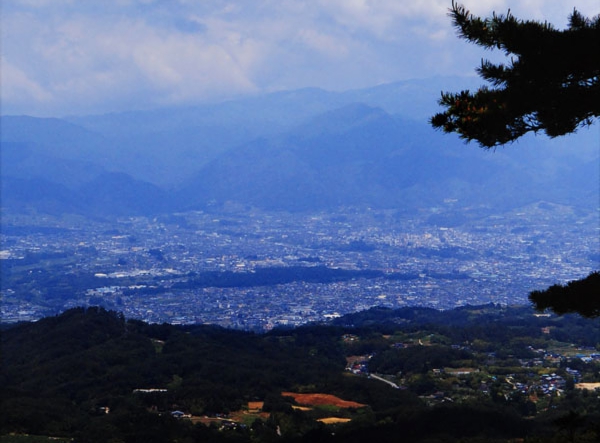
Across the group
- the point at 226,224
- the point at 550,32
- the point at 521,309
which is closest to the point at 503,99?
the point at 550,32

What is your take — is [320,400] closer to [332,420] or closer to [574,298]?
[332,420]

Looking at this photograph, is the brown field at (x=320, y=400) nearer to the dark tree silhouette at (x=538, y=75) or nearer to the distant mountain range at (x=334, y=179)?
the dark tree silhouette at (x=538, y=75)

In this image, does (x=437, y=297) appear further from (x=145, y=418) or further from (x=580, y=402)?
(x=145, y=418)

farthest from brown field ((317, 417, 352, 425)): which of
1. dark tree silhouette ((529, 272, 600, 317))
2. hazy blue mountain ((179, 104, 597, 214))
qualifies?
hazy blue mountain ((179, 104, 597, 214))

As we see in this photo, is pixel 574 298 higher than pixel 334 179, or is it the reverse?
pixel 334 179

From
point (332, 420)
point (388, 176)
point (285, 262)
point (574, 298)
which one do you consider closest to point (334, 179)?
point (388, 176)
